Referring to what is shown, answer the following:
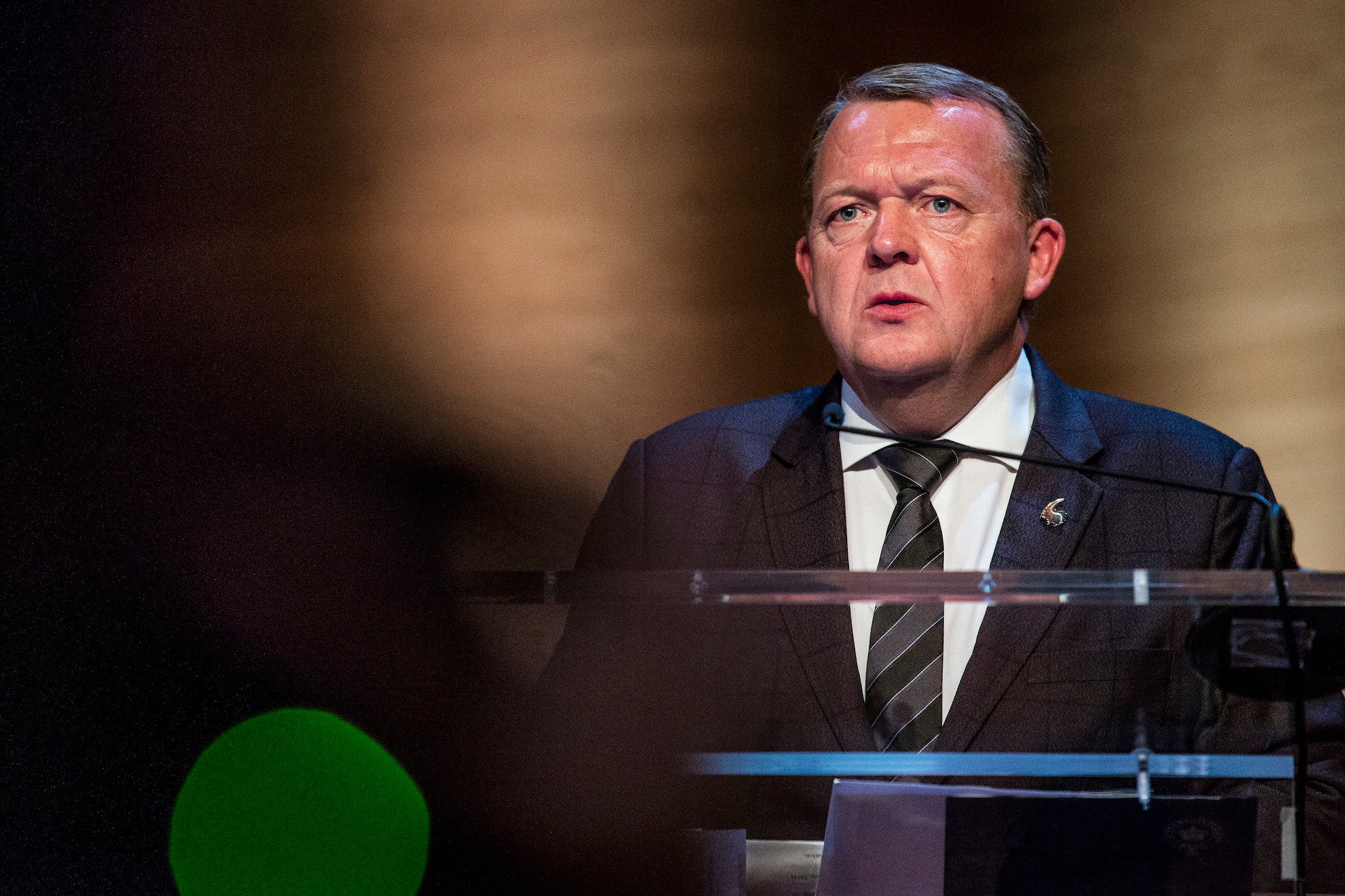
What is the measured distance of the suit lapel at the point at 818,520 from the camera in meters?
1.13

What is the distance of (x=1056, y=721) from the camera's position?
105 centimetres

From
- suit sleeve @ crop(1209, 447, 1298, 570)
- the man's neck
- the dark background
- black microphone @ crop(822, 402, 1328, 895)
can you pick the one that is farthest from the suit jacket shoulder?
black microphone @ crop(822, 402, 1328, 895)

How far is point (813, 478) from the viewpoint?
149 cm

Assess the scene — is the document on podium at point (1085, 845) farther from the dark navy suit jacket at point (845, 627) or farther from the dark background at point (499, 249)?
the dark background at point (499, 249)

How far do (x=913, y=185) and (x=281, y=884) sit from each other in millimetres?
1164

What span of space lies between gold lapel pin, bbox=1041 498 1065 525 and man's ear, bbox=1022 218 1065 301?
1.19 ft

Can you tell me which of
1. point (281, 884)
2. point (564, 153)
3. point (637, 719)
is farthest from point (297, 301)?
point (637, 719)

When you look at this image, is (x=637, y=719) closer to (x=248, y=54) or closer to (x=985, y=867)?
(x=985, y=867)

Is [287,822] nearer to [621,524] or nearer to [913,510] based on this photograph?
[621,524]

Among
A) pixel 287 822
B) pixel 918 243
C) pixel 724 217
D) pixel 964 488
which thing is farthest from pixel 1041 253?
pixel 287 822

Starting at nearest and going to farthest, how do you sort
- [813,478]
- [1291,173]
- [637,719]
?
[637,719] → [813,478] → [1291,173]

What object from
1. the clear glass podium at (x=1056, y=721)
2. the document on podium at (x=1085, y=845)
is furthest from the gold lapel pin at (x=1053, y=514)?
the document on podium at (x=1085, y=845)

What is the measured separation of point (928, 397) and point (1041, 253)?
0.87 ft

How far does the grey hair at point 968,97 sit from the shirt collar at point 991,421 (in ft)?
0.72
